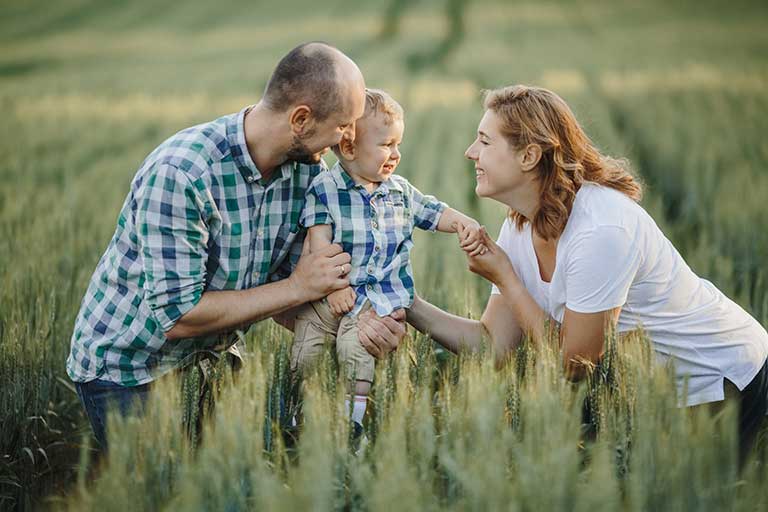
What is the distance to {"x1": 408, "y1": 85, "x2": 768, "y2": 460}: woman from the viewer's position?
2.75 meters

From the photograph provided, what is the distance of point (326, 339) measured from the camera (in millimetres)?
2984

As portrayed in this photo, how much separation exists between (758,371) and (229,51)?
65.3ft

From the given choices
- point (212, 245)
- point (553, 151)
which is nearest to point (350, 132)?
point (212, 245)

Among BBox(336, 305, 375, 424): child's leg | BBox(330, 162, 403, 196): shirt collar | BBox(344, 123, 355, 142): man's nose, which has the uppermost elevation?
BBox(344, 123, 355, 142): man's nose

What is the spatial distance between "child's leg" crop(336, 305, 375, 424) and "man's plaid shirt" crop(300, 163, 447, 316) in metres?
0.08

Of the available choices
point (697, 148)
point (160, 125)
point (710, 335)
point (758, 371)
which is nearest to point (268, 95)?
point (710, 335)

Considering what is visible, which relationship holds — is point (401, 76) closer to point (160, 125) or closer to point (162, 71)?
point (162, 71)

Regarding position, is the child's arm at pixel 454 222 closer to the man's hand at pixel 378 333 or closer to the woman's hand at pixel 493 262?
the woman's hand at pixel 493 262

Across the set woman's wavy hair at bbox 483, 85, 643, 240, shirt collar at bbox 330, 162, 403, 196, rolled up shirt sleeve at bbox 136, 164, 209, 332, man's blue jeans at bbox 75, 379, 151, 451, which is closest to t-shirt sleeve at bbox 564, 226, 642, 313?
woman's wavy hair at bbox 483, 85, 643, 240

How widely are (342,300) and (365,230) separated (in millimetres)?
271

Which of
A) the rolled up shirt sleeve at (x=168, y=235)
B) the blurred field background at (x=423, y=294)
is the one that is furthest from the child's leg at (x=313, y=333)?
the rolled up shirt sleeve at (x=168, y=235)

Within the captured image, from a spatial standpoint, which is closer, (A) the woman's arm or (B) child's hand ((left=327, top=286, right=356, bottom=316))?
(B) child's hand ((left=327, top=286, right=356, bottom=316))

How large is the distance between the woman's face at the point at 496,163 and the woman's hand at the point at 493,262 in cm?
16

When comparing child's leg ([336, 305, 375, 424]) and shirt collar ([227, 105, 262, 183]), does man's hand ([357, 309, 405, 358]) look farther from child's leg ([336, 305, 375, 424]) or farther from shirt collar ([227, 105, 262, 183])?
shirt collar ([227, 105, 262, 183])
